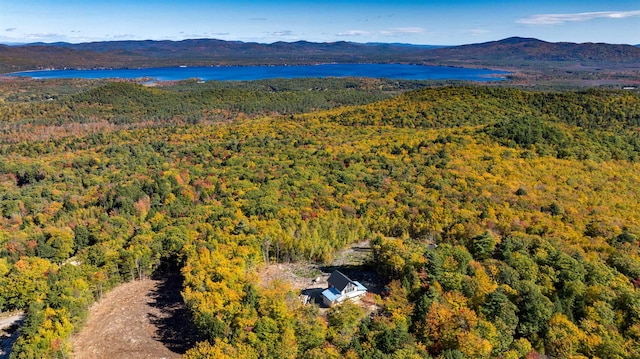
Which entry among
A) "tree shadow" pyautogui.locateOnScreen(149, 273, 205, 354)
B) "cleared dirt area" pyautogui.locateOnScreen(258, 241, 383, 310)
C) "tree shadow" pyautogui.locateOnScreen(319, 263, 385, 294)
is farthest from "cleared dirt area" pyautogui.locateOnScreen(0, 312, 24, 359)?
→ "tree shadow" pyautogui.locateOnScreen(319, 263, 385, 294)

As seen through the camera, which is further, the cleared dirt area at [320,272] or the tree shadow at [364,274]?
the cleared dirt area at [320,272]

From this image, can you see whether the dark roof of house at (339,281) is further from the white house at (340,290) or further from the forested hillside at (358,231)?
the forested hillside at (358,231)

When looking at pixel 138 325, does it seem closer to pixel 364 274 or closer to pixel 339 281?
pixel 339 281

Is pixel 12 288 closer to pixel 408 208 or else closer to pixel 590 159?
pixel 408 208

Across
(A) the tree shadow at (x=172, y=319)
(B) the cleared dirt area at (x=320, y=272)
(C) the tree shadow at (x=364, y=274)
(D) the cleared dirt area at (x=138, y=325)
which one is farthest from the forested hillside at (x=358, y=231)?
(A) the tree shadow at (x=172, y=319)

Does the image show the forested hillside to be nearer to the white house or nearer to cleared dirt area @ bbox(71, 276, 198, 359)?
cleared dirt area @ bbox(71, 276, 198, 359)

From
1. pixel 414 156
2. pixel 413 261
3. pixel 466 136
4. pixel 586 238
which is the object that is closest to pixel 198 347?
pixel 413 261

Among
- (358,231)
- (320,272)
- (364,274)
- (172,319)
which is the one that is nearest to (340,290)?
(364,274)
